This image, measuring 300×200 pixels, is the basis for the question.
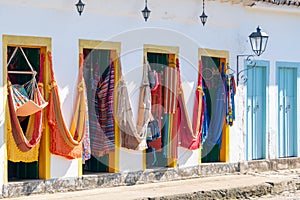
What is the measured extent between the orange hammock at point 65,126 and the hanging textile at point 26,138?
24 cm

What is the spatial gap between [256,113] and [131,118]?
Result: 13.4 feet

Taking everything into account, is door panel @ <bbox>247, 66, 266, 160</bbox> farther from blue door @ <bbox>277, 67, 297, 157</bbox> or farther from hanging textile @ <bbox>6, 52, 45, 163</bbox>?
hanging textile @ <bbox>6, 52, 45, 163</bbox>

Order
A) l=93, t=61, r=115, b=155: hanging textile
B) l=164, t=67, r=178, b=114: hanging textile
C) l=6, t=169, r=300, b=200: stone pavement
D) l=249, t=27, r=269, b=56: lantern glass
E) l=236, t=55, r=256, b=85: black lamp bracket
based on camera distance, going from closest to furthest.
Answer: l=6, t=169, r=300, b=200: stone pavement, l=93, t=61, r=115, b=155: hanging textile, l=164, t=67, r=178, b=114: hanging textile, l=249, t=27, r=269, b=56: lantern glass, l=236, t=55, r=256, b=85: black lamp bracket

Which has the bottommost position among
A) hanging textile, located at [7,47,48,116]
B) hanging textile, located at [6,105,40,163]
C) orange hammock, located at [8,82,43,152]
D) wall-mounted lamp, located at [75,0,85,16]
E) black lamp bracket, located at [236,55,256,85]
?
hanging textile, located at [6,105,40,163]

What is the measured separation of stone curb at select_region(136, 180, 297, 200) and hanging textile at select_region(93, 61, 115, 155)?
5.21ft

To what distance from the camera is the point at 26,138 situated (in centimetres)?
1325

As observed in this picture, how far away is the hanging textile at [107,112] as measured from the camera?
14.5 m

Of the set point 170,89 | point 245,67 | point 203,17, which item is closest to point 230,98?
point 245,67

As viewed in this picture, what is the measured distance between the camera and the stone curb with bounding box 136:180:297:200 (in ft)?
46.0

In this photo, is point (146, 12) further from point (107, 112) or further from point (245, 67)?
point (245, 67)

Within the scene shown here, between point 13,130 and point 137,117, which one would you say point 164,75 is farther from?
point 13,130

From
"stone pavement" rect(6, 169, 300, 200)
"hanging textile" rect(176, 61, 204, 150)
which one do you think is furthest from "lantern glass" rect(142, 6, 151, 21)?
"stone pavement" rect(6, 169, 300, 200)

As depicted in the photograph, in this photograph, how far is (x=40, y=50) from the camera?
13.5 metres

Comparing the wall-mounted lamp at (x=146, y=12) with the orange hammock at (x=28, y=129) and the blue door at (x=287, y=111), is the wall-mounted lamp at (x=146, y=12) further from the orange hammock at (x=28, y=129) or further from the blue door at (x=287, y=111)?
the blue door at (x=287, y=111)
